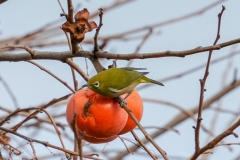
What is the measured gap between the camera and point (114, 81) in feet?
4.28

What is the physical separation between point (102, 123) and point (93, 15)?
1028 mm

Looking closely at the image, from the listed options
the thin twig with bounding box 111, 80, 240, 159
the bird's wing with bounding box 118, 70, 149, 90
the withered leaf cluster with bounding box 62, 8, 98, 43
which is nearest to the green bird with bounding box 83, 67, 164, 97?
the bird's wing with bounding box 118, 70, 149, 90

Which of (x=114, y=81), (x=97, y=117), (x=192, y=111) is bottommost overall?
(x=97, y=117)

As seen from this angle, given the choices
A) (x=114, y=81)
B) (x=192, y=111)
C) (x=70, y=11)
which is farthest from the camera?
(x=192, y=111)

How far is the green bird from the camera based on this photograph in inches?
49.6

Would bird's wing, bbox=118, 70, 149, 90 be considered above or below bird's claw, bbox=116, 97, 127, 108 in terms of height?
above

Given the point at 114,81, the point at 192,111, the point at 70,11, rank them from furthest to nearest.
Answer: the point at 192,111, the point at 114,81, the point at 70,11

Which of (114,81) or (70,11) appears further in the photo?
(114,81)

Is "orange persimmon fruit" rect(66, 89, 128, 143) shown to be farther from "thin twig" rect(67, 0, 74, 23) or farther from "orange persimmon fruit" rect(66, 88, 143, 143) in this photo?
"thin twig" rect(67, 0, 74, 23)

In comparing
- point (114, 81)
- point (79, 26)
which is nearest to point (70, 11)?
point (79, 26)

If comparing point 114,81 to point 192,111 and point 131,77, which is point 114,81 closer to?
point 131,77

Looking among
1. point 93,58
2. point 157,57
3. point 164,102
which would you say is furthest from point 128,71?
point 164,102

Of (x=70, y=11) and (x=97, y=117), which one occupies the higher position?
(x=70, y=11)

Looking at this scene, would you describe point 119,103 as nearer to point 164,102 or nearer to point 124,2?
point 164,102
